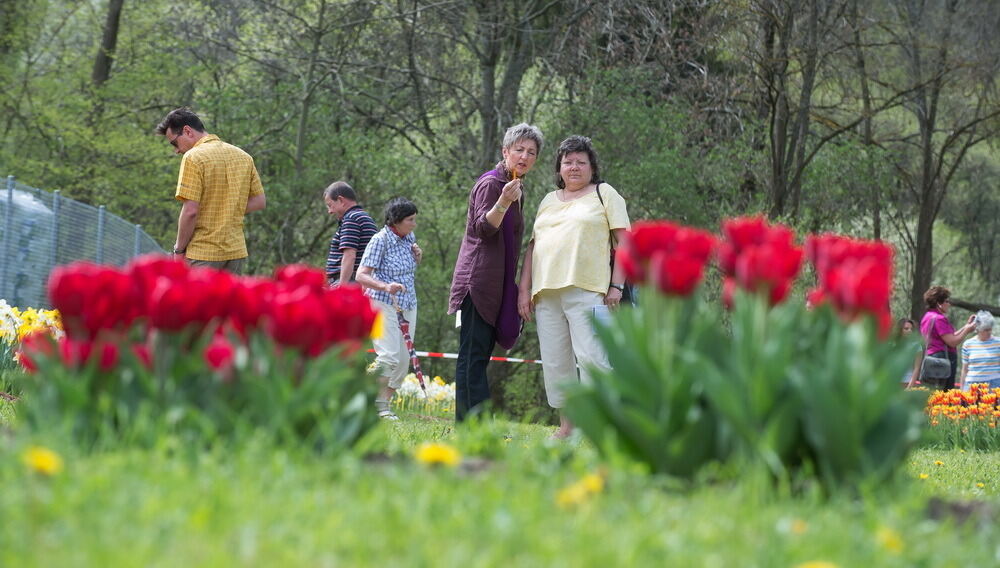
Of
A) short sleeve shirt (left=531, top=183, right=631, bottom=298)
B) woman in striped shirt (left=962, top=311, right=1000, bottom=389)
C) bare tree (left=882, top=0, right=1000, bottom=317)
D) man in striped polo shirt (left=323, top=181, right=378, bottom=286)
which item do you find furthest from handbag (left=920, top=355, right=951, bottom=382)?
short sleeve shirt (left=531, top=183, right=631, bottom=298)

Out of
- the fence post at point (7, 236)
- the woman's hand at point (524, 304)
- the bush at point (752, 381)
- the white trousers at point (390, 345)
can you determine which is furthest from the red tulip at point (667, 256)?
the fence post at point (7, 236)

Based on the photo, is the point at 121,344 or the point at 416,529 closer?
the point at 416,529

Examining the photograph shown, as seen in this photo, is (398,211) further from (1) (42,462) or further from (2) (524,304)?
(1) (42,462)

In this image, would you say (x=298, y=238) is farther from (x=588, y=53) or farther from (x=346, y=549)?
(x=346, y=549)

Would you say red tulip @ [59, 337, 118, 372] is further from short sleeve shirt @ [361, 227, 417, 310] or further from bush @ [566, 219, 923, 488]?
short sleeve shirt @ [361, 227, 417, 310]

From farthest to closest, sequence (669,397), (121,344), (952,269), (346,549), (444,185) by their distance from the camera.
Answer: (952,269) → (444,185) → (121,344) → (669,397) → (346,549)

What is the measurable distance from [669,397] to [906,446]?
0.60 meters

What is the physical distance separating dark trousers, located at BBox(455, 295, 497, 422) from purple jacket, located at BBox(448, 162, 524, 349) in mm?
68

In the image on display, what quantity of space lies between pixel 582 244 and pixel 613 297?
358 millimetres

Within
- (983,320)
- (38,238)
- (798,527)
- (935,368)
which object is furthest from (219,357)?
(935,368)

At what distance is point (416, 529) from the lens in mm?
2453

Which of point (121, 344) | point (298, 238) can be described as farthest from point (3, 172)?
point (121, 344)

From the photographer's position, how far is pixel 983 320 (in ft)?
42.0

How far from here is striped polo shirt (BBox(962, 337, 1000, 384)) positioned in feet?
43.4
